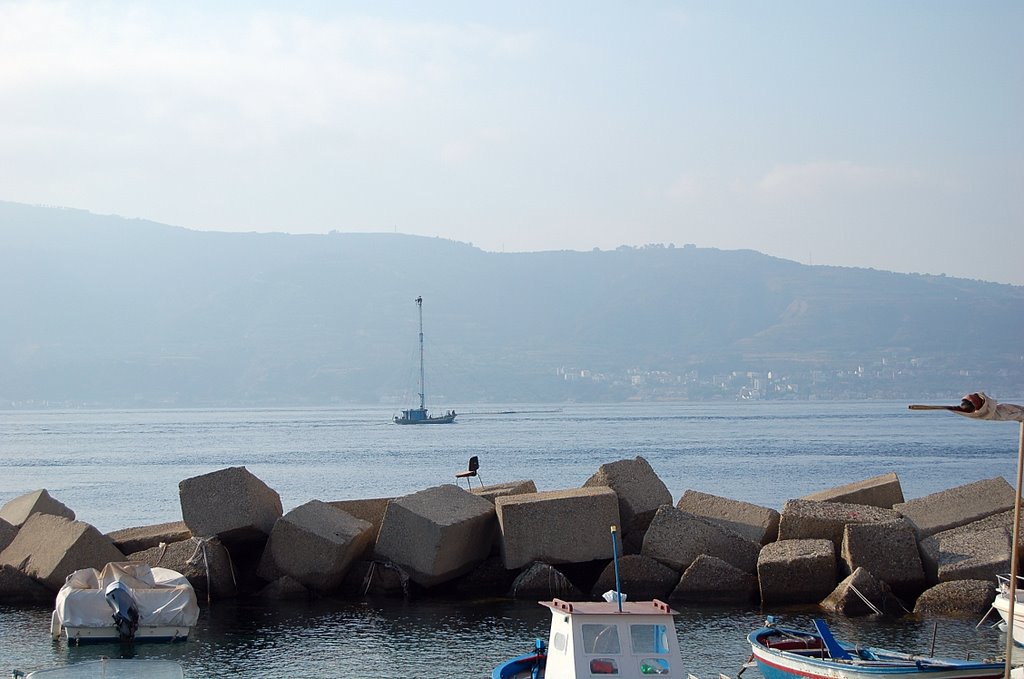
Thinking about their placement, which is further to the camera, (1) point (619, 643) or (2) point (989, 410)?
(1) point (619, 643)

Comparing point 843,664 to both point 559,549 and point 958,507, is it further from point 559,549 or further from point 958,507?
point 958,507

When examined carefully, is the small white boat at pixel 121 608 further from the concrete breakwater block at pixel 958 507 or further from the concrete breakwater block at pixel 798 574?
the concrete breakwater block at pixel 958 507

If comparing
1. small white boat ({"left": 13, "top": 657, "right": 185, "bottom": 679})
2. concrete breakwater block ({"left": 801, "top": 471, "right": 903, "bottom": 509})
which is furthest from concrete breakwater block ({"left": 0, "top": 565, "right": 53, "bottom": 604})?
concrete breakwater block ({"left": 801, "top": 471, "right": 903, "bottom": 509})

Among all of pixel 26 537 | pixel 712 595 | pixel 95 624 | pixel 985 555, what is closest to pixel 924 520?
pixel 985 555

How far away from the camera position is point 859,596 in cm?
2059

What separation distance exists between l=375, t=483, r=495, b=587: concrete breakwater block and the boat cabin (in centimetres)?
791

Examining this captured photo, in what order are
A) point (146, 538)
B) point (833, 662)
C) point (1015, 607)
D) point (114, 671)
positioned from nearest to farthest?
1. point (114, 671)
2. point (833, 662)
3. point (1015, 607)
4. point (146, 538)

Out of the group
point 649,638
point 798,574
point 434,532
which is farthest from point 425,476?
point 649,638

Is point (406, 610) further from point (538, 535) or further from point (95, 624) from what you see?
point (95, 624)

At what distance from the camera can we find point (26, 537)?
24.0 m

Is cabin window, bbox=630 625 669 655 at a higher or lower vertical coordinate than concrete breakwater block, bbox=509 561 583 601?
higher

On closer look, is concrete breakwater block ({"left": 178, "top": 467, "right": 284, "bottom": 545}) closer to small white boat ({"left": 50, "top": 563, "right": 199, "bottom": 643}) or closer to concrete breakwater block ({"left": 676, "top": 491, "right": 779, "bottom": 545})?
small white boat ({"left": 50, "top": 563, "right": 199, "bottom": 643})

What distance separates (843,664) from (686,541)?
7.14 metres

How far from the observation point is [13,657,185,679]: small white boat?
13.6 meters
